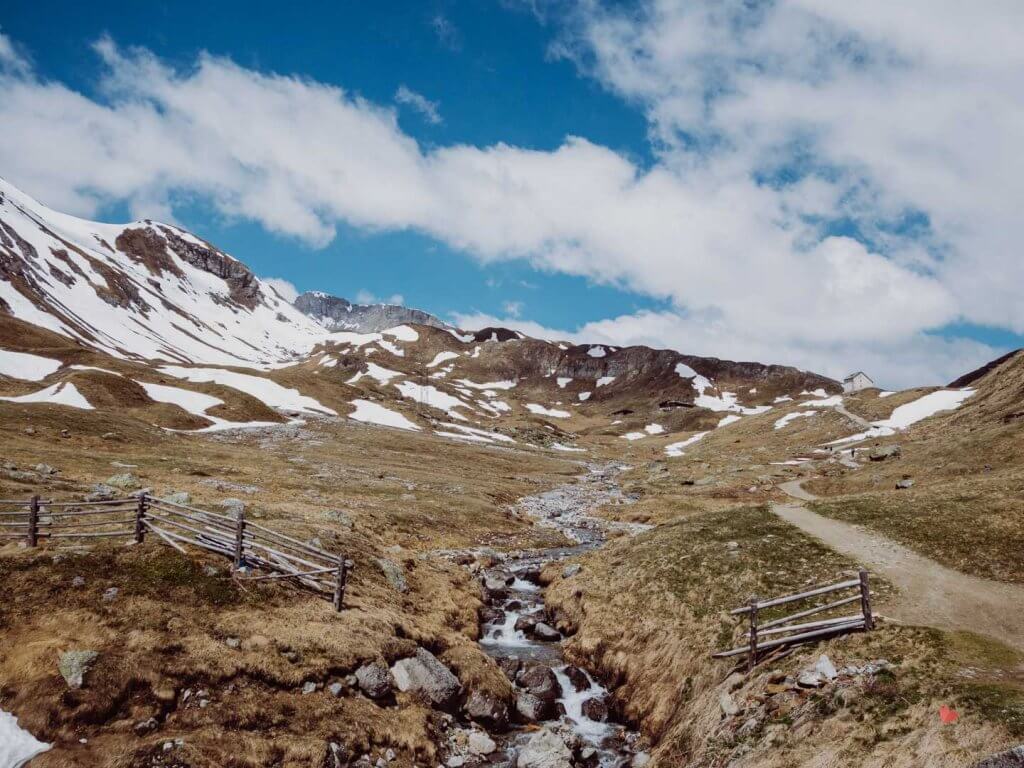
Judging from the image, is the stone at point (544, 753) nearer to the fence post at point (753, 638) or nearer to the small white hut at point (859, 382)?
the fence post at point (753, 638)

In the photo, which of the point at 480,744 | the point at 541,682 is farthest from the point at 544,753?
the point at 541,682

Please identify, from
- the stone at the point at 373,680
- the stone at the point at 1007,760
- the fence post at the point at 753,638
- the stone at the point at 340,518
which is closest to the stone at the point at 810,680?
the fence post at the point at 753,638

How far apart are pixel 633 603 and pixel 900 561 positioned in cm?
1292

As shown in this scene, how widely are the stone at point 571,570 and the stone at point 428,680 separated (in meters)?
15.7

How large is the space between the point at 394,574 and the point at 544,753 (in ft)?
51.3

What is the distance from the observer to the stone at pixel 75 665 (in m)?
15.7

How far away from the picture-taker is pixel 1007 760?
9641 millimetres

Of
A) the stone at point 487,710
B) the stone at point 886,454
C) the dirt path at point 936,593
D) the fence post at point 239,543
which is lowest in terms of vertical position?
the stone at point 487,710

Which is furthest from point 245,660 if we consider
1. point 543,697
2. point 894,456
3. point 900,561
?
point 894,456

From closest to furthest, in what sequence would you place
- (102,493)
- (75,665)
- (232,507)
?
(75,665) → (102,493) → (232,507)

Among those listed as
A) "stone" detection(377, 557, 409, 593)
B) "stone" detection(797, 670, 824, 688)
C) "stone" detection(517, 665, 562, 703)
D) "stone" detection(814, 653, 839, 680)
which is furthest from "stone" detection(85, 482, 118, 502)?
"stone" detection(814, 653, 839, 680)

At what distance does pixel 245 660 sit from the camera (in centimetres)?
1877

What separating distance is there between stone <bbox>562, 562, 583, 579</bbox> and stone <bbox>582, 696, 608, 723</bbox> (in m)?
13.5

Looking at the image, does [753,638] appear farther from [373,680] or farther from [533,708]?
[373,680]
